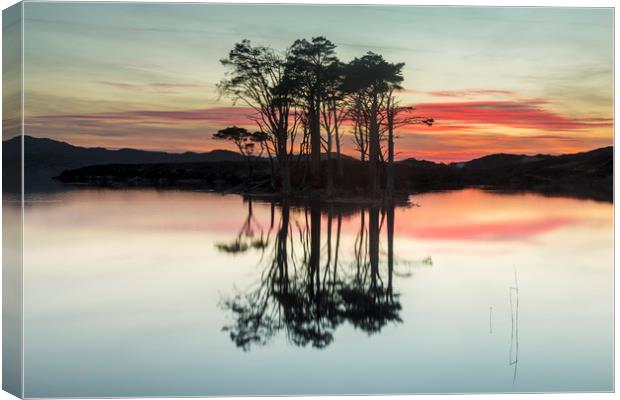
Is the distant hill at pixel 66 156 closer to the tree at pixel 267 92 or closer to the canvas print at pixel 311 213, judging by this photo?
the canvas print at pixel 311 213

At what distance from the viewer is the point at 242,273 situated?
7.97m

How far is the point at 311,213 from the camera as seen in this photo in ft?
29.8

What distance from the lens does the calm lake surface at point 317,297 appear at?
7.02 meters

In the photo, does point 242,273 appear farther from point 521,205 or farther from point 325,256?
point 521,205

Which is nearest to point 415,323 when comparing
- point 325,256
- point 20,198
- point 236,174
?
point 325,256

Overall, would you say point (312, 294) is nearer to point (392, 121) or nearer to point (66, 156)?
point (392, 121)

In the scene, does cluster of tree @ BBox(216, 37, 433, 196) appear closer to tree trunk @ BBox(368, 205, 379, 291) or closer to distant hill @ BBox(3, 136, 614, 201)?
distant hill @ BBox(3, 136, 614, 201)

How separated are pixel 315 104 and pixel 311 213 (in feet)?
3.45

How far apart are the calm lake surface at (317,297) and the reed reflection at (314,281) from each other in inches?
0.6

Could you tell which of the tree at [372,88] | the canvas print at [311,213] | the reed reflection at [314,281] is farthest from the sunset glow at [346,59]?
the reed reflection at [314,281]

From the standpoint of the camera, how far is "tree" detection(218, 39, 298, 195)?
7.96 metres

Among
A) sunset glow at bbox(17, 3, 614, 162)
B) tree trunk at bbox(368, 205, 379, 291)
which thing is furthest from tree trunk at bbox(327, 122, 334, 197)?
tree trunk at bbox(368, 205, 379, 291)

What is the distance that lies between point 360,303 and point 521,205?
185 centimetres

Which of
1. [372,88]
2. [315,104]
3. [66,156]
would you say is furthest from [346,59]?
[66,156]
